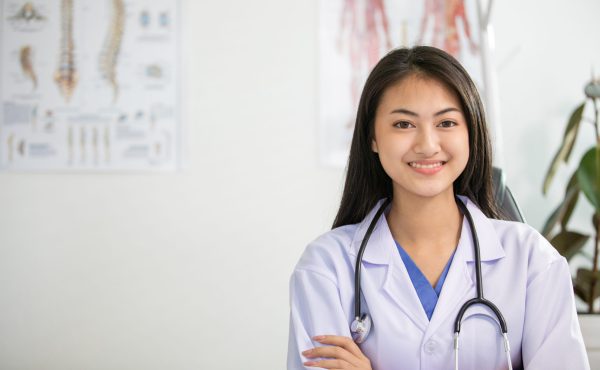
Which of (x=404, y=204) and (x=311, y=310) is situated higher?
(x=404, y=204)

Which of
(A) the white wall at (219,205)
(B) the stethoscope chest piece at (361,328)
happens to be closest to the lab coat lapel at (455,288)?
(B) the stethoscope chest piece at (361,328)

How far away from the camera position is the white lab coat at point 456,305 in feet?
3.54

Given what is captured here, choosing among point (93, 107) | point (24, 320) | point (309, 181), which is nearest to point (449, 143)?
point (309, 181)

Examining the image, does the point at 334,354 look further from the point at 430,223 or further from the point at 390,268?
the point at 430,223

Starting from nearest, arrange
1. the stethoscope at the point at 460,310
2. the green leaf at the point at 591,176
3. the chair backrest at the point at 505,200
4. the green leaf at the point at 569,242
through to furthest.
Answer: the stethoscope at the point at 460,310 → the chair backrest at the point at 505,200 → the green leaf at the point at 591,176 → the green leaf at the point at 569,242

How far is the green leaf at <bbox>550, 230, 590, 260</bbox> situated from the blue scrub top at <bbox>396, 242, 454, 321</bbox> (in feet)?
3.68

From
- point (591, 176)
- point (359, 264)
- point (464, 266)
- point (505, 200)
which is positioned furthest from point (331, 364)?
point (591, 176)

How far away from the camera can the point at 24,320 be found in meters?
2.44

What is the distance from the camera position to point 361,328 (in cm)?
111

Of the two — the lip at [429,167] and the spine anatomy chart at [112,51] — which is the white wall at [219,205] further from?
the lip at [429,167]

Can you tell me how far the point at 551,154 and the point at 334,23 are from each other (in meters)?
0.97

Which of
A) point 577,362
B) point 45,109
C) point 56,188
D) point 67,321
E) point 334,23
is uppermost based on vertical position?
point 334,23

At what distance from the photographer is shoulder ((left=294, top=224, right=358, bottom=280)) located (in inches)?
46.4

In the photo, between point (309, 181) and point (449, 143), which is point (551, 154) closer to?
point (309, 181)
